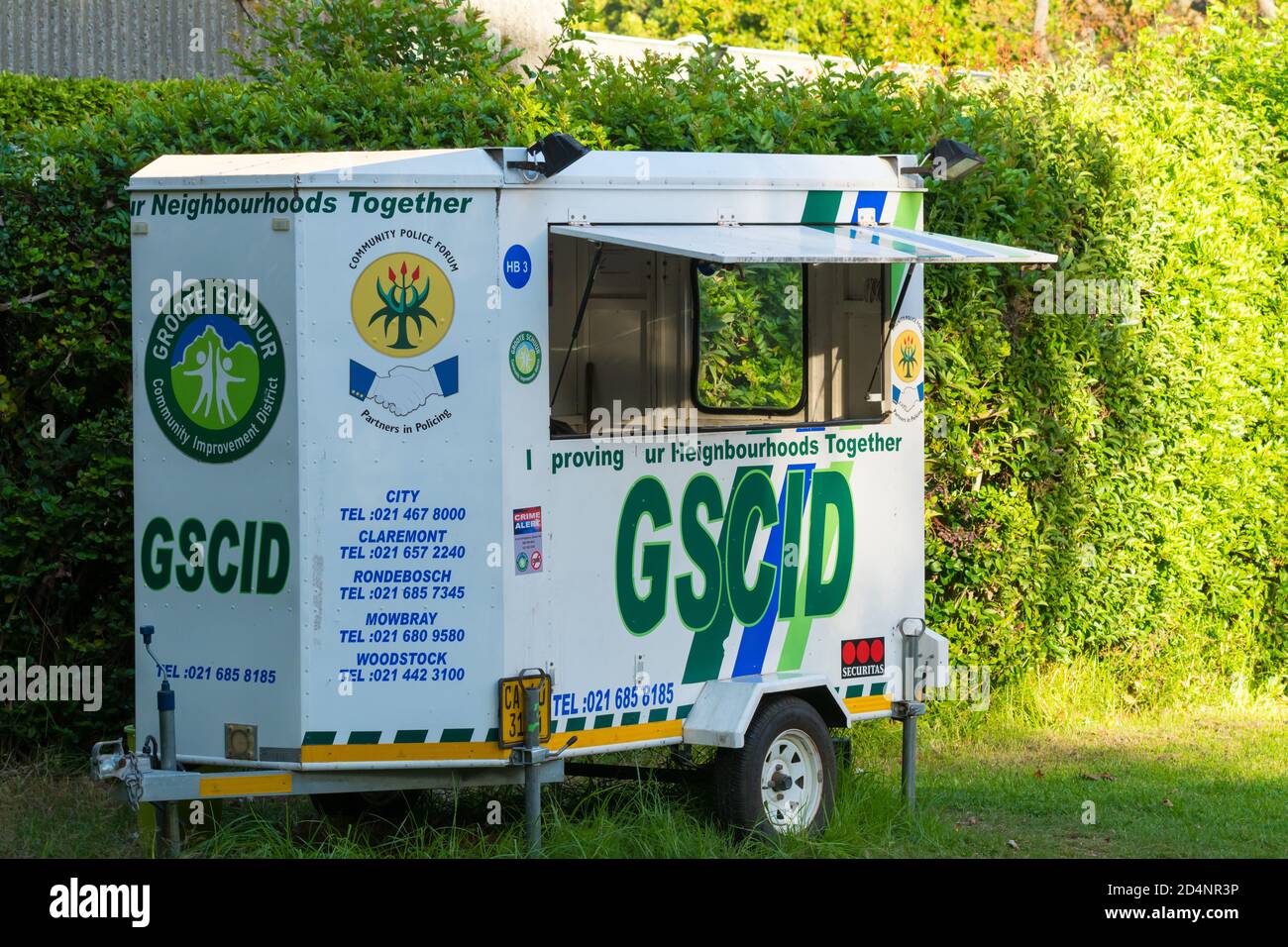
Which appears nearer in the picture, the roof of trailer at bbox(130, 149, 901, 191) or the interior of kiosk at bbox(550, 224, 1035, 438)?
the roof of trailer at bbox(130, 149, 901, 191)

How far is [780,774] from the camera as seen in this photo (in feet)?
22.8

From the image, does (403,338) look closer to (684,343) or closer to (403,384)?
(403,384)

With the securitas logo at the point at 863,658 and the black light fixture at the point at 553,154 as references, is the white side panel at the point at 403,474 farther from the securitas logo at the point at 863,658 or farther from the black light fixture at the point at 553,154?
the securitas logo at the point at 863,658

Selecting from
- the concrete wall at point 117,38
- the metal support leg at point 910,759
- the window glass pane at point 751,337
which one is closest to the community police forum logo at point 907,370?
the window glass pane at point 751,337

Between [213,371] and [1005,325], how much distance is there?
190 inches

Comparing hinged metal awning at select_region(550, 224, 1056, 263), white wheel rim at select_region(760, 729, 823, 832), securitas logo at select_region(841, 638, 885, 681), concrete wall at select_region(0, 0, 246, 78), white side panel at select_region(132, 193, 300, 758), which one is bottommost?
white wheel rim at select_region(760, 729, 823, 832)

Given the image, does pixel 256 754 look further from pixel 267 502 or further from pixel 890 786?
pixel 890 786

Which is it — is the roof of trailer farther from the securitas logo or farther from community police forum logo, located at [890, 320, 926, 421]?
the securitas logo

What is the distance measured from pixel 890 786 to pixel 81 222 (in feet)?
→ 14.4

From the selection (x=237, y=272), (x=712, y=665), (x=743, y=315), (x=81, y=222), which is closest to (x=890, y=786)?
(x=712, y=665)

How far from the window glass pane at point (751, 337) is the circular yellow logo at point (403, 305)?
1.76 metres

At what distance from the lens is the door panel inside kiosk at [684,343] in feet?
24.7

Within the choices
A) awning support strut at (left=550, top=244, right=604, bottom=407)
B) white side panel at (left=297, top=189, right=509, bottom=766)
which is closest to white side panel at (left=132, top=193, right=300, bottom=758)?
white side panel at (left=297, top=189, right=509, bottom=766)

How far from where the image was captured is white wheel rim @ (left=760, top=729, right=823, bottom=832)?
689cm
